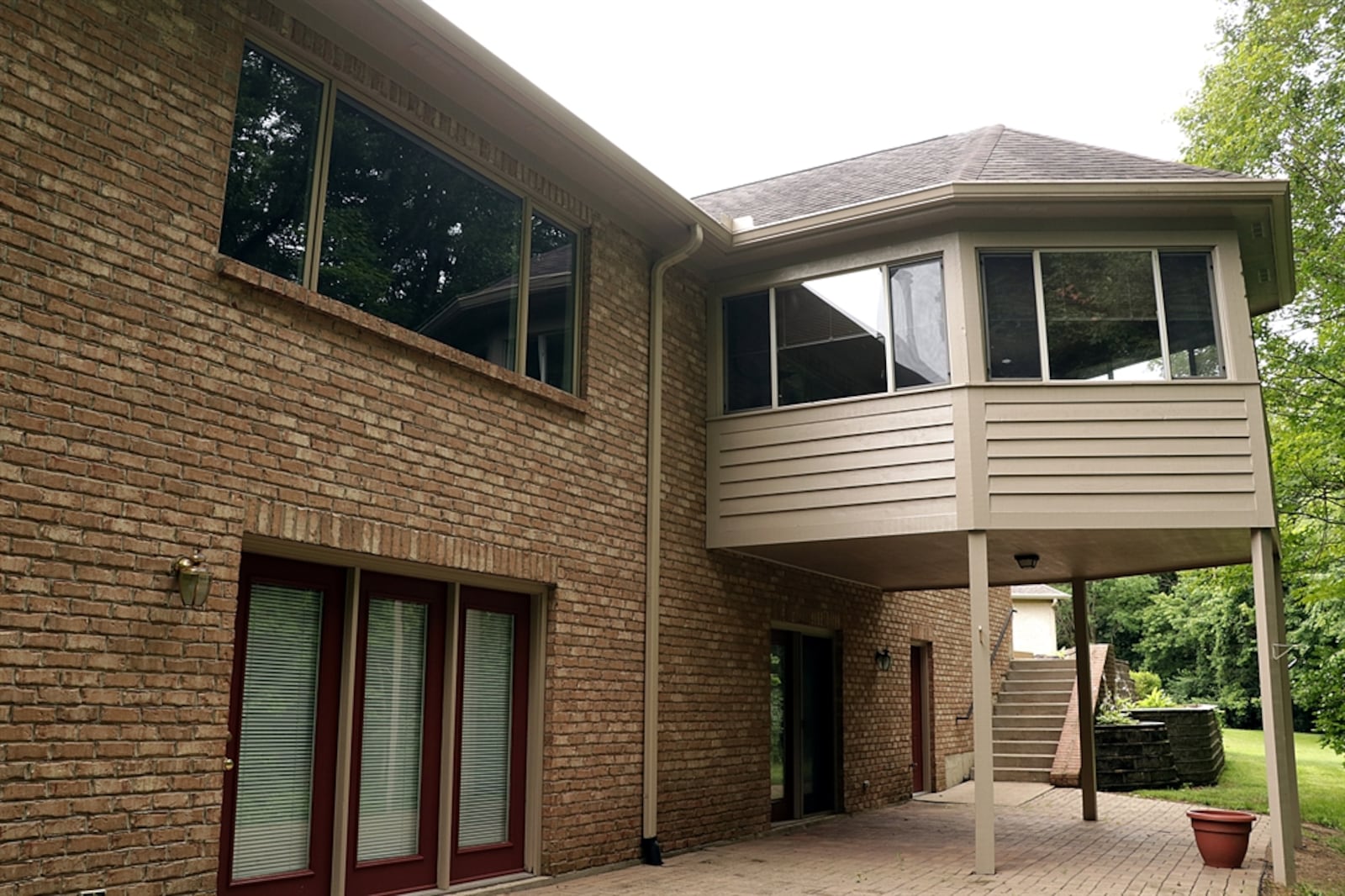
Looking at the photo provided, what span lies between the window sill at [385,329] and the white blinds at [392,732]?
64.6 inches

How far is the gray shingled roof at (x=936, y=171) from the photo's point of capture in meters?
8.91

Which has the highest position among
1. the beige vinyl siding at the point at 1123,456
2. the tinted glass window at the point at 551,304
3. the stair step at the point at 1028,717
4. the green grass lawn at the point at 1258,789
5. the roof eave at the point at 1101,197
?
the roof eave at the point at 1101,197

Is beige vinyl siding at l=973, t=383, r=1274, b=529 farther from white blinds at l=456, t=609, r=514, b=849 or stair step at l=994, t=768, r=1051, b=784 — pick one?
stair step at l=994, t=768, r=1051, b=784

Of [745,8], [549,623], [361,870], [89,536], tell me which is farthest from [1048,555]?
[745,8]

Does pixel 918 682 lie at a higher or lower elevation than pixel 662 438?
lower

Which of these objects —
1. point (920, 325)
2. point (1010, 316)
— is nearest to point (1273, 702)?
point (1010, 316)

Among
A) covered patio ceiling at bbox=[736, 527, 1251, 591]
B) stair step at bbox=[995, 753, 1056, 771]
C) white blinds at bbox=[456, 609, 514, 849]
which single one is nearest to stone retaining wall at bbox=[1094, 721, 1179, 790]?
stair step at bbox=[995, 753, 1056, 771]

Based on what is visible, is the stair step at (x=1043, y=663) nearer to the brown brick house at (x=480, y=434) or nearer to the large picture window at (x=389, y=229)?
the brown brick house at (x=480, y=434)

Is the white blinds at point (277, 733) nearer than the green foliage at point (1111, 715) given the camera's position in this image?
Yes

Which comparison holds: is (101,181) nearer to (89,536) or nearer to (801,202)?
(89,536)

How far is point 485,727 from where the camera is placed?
7.48 metres

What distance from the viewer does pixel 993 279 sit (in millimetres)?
8898

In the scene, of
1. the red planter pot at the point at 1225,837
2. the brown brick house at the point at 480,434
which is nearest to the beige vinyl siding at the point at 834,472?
the brown brick house at the point at 480,434

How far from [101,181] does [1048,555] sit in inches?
333
